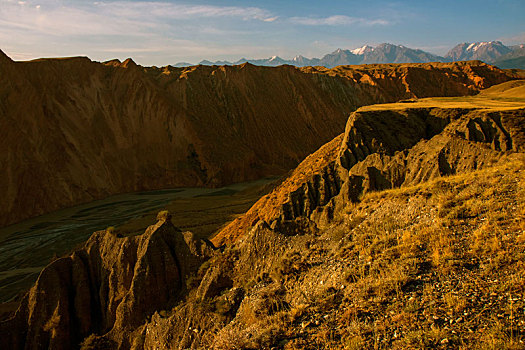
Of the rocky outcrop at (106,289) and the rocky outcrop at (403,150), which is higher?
the rocky outcrop at (403,150)

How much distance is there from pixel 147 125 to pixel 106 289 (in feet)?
124

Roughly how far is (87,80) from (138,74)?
6.69m

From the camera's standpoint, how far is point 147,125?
1768 inches

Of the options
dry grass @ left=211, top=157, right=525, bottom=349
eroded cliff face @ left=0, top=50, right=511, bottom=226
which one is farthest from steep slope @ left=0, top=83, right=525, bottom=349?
eroded cliff face @ left=0, top=50, right=511, bottom=226

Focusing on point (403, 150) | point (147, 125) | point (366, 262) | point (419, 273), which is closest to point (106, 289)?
point (366, 262)

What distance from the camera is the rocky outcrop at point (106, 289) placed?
29.6ft

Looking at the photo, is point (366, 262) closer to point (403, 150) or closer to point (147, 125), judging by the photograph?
point (403, 150)

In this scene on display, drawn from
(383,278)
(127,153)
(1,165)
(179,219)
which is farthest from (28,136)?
(383,278)

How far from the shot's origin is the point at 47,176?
111ft

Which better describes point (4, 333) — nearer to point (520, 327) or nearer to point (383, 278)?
point (383, 278)

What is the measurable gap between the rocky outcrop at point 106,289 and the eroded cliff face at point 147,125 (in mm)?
25646

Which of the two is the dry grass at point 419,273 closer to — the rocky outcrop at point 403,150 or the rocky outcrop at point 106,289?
the rocky outcrop at point 403,150

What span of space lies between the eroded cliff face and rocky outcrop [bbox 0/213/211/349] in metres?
25.6

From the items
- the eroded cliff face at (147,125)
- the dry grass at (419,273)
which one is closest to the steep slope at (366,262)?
the dry grass at (419,273)
